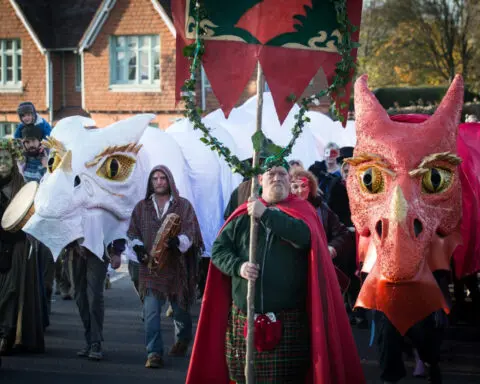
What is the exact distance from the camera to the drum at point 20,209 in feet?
27.9

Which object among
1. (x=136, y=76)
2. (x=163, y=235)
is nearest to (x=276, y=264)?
(x=163, y=235)

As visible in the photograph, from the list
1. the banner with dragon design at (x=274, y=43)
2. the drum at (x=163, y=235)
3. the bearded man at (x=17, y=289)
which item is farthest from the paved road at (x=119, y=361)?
the banner with dragon design at (x=274, y=43)

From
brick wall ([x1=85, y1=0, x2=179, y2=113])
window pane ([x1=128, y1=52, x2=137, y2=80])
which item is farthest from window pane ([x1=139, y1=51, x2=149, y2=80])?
brick wall ([x1=85, y1=0, x2=179, y2=113])

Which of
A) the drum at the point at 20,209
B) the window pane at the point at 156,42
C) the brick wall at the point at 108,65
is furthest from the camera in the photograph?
the window pane at the point at 156,42

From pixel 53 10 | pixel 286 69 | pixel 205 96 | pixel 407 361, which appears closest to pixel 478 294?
pixel 407 361

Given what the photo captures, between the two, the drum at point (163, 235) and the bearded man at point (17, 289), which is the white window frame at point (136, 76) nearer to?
the bearded man at point (17, 289)

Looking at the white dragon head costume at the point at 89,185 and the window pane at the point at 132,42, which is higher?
the window pane at the point at 132,42

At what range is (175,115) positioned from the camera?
29219mm

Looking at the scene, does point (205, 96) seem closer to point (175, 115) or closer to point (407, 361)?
point (175, 115)

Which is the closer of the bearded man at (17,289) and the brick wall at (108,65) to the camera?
the bearded man at (17,289)

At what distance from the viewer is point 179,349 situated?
28.8ft

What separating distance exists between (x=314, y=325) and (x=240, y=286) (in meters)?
0.55

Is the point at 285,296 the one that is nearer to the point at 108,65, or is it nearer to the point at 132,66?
the point at 132,66

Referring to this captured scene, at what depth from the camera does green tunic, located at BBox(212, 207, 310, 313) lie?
5852mm
